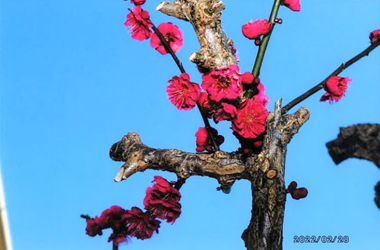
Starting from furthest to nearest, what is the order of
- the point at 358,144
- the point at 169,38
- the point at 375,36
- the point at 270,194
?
the point at 169,38
the point at 375,36
the point at 270,194
the point at 358,144

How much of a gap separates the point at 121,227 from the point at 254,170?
15.5 inches

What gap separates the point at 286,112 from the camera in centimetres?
159

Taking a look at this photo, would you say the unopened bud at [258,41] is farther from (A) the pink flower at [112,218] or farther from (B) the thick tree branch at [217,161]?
(A) the pink flower at [112,218]

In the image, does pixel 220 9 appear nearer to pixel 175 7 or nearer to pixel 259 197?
pixel 175 7

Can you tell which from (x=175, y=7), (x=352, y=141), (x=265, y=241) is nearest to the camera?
(x=352, y=141)

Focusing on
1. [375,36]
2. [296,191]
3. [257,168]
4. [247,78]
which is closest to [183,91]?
[247,78]

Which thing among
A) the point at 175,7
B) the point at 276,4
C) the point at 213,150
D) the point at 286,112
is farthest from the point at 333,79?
the point at 175,7

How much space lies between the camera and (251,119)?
1.45m

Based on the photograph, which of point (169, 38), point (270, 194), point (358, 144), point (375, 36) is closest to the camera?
point (358, 144)

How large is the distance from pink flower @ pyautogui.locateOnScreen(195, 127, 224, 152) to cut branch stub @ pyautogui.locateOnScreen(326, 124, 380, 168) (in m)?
0.40

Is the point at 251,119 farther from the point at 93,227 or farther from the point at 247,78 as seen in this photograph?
the point at 93,227

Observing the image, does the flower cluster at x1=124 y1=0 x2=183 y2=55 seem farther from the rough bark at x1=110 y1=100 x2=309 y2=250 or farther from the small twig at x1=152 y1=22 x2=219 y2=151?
the rough bark at x1=110 y1=100 x2=309 y2=250

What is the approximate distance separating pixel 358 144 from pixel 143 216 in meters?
0.60

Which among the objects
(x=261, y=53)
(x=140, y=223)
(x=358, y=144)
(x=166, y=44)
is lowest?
(x=358, y=144)
